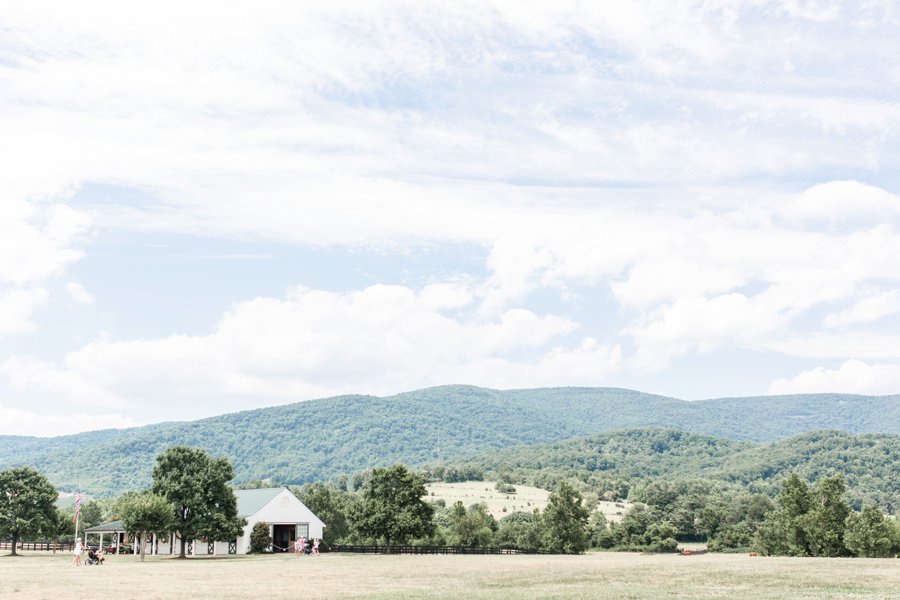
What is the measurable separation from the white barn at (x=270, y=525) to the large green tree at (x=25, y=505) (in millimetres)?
6111

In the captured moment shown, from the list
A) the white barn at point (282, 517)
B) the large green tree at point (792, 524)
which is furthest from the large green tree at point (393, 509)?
the large green tree at point (792, 524)

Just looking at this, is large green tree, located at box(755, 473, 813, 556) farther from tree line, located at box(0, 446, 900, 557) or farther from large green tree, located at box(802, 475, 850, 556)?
large green tree, located at box(802, 475, 850, 556)

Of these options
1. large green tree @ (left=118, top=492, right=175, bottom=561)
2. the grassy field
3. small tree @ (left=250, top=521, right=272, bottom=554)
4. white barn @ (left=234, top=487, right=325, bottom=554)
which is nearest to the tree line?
large green tree @ (left=118, top=492, right=175, bottom=561)

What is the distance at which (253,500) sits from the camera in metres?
98.4

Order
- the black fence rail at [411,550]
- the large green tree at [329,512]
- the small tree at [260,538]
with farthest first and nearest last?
the large green tree at [329,512] → the small tree at [260,538] → the black fence rail at [411,550]

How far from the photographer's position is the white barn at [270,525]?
9006cm

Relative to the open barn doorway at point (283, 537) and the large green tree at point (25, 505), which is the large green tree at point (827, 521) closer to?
the open barn doorway at point (283, 537)

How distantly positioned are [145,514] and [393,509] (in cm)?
2723

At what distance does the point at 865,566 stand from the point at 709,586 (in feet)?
62.9

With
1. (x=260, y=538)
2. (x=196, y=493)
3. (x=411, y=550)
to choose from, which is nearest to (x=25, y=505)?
(x=260, y=538)

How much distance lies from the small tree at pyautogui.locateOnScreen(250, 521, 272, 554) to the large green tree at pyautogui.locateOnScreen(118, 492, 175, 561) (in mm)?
20169

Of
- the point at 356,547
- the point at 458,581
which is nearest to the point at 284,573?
the point at 458,581

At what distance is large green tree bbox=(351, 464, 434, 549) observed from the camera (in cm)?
8744

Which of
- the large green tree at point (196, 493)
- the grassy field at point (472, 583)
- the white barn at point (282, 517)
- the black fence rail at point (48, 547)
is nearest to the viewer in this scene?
the grassy field at point (472, 583)
